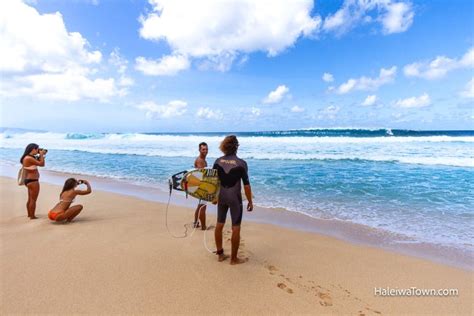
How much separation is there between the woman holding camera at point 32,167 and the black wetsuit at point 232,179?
4.44 m

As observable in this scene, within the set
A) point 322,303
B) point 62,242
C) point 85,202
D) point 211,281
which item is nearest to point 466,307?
point 322,303

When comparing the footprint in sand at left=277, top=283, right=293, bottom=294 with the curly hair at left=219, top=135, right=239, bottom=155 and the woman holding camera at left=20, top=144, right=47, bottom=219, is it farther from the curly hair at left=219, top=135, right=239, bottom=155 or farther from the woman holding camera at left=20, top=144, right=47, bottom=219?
the woman holding camera at left=20, top=144, right=47, bottom=219

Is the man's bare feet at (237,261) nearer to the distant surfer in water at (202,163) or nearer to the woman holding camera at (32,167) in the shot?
the distant surfer in water at (202,163)

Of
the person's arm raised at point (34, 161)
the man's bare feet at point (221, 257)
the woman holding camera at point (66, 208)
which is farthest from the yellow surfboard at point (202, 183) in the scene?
the person's arm raised at point (34, 161)

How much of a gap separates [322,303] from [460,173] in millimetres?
13802

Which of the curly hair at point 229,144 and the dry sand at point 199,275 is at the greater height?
the curly hair at point 229,144

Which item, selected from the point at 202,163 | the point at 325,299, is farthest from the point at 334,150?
the point at 325,299

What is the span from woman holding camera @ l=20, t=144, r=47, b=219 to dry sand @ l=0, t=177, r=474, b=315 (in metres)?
0.59

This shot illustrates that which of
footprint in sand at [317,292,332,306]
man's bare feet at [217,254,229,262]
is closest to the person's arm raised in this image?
man's bare feet at [217,254,229,262]

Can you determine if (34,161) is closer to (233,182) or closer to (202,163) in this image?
(202,163)

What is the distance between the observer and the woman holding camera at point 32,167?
6211 millimetres

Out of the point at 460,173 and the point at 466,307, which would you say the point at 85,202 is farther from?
the point at 460,173

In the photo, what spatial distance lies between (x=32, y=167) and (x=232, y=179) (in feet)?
16.0

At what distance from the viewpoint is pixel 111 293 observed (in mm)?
3416
